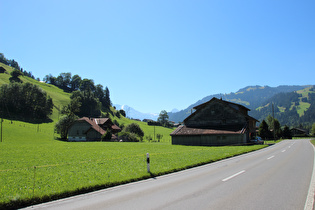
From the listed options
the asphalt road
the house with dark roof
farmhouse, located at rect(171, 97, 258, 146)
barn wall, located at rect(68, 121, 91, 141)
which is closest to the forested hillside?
barn wall, located at rect(68, 121, 91, 141)

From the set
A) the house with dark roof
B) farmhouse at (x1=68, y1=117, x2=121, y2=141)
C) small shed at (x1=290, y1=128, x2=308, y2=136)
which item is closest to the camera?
farmhouse at (x1=68, y1=117, x2=121, y2=141)

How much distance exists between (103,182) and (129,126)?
68.8m

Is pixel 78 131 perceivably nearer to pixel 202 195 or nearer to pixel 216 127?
pixel 216 127

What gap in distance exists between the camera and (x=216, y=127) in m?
46.1

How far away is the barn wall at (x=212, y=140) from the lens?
41656 mm

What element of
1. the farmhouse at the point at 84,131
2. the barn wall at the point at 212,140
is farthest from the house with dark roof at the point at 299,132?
the farmhouse at the point at 84,131

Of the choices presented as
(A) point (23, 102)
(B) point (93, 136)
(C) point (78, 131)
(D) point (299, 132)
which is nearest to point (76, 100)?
(C) point (78, 131)

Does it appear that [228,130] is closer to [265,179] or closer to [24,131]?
[265,179]

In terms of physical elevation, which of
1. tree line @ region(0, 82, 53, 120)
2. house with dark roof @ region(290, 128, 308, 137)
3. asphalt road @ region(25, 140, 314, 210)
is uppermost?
tree line @ region(0, 82, 53, 120)

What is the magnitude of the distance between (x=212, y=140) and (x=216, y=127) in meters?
3.81

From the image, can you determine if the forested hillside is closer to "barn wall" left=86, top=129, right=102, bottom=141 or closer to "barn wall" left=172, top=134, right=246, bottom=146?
"barn wall" left=86, top=129, right=102, bottom=141

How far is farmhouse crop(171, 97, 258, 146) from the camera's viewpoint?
42.4 metres

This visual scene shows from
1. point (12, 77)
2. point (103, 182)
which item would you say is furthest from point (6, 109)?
point (103, 182)

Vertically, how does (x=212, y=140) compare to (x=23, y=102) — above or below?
below
